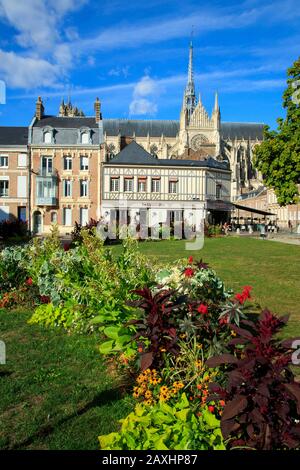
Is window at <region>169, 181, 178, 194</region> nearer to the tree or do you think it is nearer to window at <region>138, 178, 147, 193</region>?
window at <region>138, 178, 147, 193</region>

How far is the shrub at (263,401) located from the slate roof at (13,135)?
32.6 m

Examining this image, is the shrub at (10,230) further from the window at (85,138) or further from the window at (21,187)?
the window at (85,138)

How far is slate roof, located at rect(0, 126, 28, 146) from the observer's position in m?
32.4

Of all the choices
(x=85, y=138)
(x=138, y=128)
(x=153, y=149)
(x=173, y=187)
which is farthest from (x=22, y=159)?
(x=138, y=128)

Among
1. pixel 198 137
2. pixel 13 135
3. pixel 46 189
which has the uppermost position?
pixel 198 137

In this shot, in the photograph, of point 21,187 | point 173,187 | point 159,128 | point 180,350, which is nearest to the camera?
point 180,350

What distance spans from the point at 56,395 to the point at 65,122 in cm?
3186

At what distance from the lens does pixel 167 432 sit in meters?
2.48

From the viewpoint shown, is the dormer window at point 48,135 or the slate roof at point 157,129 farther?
the slate roof at point 157,129

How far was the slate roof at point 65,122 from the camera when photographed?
32906 mm

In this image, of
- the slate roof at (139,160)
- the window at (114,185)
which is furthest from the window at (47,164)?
the window at (114,185)

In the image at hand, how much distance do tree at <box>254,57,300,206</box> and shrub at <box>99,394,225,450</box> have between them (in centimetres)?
1422

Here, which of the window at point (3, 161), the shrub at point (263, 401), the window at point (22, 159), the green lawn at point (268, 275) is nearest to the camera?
the shrub at point (263, 401)

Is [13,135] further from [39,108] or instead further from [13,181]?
[13,181]
